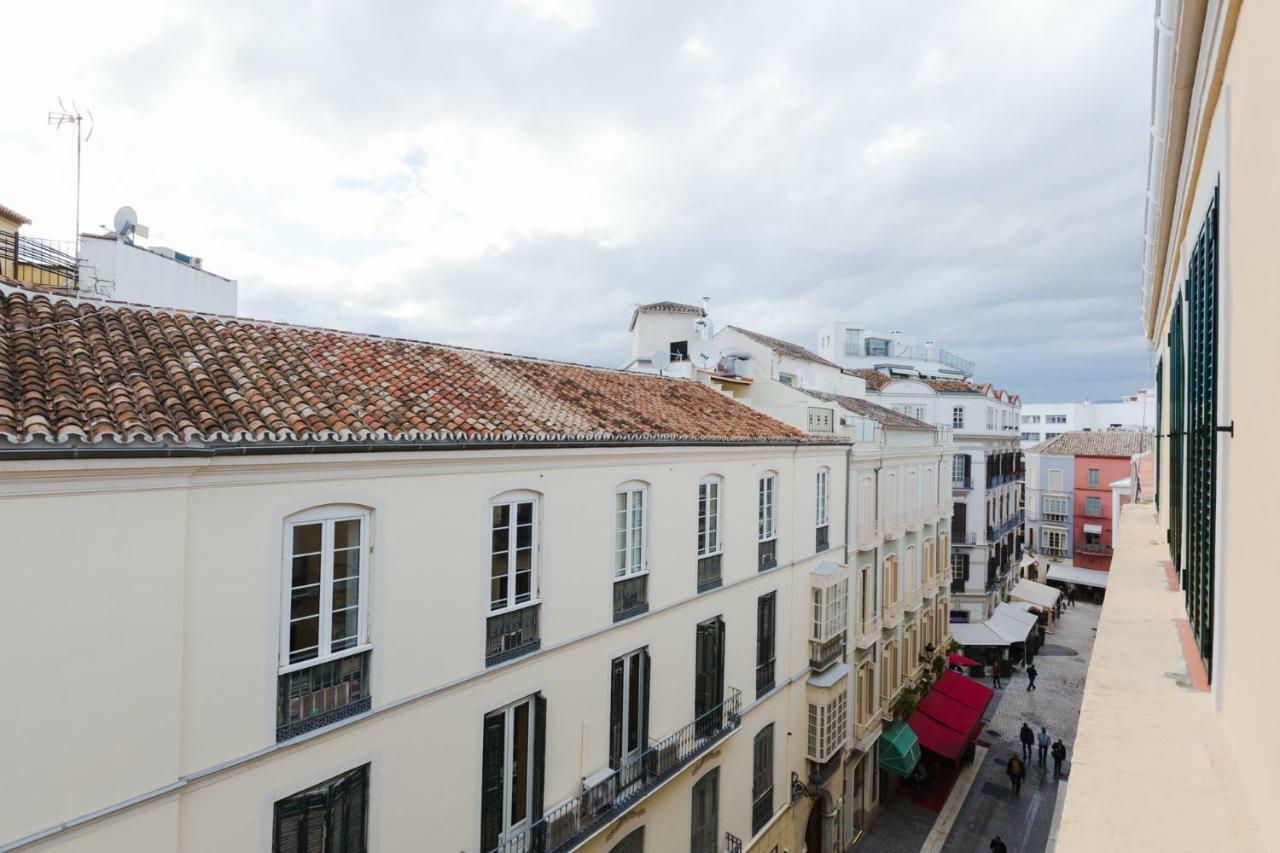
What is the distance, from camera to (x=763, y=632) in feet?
56.2

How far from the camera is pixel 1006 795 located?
23.4 m

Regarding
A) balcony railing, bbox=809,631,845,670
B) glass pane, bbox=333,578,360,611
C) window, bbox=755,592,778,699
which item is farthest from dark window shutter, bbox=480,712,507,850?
balcony railing, bbox=809,631,845,670

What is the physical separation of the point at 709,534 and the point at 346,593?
8.52m

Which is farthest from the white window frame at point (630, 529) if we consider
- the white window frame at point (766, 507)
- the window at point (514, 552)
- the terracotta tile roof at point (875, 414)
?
the terracotta tile roof at point (875, 414)

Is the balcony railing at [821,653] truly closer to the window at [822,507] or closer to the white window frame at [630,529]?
the window at [822,507]

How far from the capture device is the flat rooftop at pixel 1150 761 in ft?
7.57

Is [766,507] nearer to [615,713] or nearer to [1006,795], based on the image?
[615,713]

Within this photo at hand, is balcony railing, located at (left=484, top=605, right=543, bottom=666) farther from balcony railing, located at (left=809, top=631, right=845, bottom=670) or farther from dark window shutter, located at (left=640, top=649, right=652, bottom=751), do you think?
balcony railing, located at (left=809, top=631, right=845, bottom=670)

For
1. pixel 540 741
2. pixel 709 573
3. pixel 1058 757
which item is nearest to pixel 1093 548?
pixel 1058 757

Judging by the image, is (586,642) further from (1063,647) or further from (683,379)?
(1063,647)

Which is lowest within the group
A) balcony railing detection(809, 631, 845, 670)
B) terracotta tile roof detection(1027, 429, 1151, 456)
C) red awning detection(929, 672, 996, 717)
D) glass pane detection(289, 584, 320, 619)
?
red awning detection(929, 672, 996, 717)

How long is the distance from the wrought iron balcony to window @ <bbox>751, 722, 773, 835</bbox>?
328 inches

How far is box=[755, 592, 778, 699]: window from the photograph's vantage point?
16781 mm

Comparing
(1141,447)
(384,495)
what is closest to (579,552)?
(384,495)
